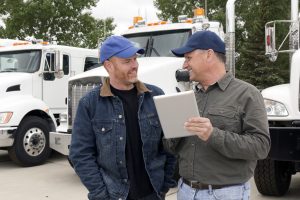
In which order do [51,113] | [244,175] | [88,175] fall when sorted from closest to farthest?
[244,175]
[88,175]
[51,113]

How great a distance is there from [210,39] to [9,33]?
59.1 ft

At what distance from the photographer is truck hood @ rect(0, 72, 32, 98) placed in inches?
317

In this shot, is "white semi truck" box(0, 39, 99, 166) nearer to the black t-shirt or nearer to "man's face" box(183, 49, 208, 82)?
the black t-shirt

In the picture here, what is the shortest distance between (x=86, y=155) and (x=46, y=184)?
4351 mm

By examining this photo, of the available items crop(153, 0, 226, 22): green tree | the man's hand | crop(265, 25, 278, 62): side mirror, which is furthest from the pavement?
crop(153, 0, 226, 22): green tree

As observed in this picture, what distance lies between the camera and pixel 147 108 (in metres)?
2.51

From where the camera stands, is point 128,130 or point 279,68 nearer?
point 128,130

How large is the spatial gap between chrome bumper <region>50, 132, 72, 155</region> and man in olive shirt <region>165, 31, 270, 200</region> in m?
4.39

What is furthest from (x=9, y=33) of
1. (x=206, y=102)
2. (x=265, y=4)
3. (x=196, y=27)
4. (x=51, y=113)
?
(x=206, y=102)

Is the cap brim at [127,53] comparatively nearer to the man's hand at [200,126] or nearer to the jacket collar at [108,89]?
the jacket collar at [108,89]

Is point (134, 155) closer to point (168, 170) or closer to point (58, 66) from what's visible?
point (168, 170)

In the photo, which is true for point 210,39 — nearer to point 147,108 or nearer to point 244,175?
point 147,108

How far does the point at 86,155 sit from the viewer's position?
2.43m

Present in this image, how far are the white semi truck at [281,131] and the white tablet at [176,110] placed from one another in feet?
8.06
